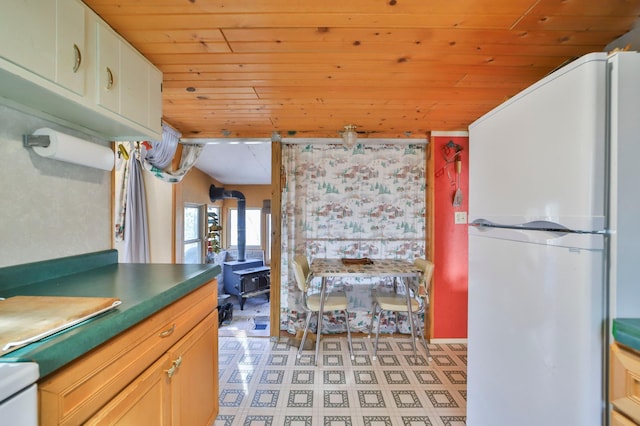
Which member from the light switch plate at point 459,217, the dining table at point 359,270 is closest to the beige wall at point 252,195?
the dining table at point 359,270

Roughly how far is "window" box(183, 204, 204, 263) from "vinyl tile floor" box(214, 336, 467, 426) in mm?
2233

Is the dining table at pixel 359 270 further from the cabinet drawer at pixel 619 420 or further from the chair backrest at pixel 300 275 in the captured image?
the cabinet drawer at pixel 619 420

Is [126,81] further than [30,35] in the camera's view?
Yes

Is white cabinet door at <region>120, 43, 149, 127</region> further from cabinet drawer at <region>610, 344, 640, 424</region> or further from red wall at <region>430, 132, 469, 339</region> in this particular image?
red wall at <region>430, 132, 469, 339</region>

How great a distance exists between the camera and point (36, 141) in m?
1.12

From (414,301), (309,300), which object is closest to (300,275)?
(309,300)

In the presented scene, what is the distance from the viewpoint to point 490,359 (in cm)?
120

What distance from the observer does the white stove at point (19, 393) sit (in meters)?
0.50

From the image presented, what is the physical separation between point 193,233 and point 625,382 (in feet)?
16.4

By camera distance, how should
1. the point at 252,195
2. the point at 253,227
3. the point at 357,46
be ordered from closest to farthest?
the point at 357,46 < the point at 252,195 < the point at 253,227

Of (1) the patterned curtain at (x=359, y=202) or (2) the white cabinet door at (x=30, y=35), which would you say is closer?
(2) the white cabinet door at (x=30, y=35)

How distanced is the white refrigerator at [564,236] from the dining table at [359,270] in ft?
3.66

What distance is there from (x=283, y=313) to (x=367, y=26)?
2561 millimetres

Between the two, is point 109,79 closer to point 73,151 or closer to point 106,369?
point 73,151
